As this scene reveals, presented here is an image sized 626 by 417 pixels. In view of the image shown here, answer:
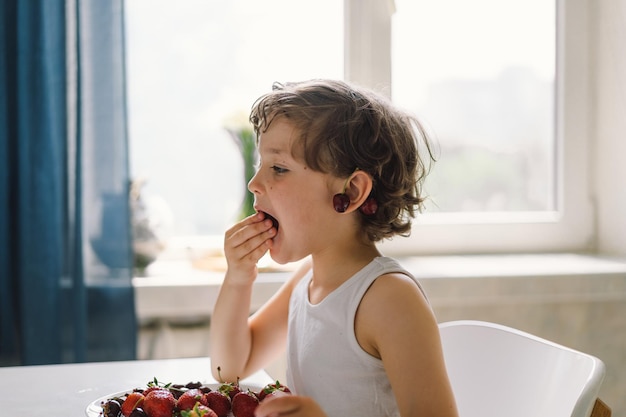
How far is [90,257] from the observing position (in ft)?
6.36

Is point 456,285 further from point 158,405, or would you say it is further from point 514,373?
point 158,405

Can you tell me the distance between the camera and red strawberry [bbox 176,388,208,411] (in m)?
0.94

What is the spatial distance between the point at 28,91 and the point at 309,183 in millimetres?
1054

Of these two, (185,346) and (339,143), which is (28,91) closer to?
(185,346)

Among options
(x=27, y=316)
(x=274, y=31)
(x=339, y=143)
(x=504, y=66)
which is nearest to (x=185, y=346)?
(x=27, y=316)

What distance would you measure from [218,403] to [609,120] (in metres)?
1.73

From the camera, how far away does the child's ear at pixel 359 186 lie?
1.12 meters

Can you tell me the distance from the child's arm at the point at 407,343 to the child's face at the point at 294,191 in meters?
0.13

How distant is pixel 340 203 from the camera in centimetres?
112

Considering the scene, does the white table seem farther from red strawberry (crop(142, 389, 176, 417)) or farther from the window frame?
the window frame

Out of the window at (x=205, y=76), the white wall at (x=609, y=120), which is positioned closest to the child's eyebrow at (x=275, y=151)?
the window at (x=205, y=76)

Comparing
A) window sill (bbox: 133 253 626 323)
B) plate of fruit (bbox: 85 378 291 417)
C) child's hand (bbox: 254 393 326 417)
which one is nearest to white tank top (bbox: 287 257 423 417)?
plate of fruit (bbox: 85 378 291 417)

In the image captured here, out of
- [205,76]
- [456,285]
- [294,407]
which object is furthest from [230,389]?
[205,76]

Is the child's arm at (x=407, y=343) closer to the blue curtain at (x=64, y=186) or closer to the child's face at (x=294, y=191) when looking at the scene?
the child's face at (x=294, y=191)
